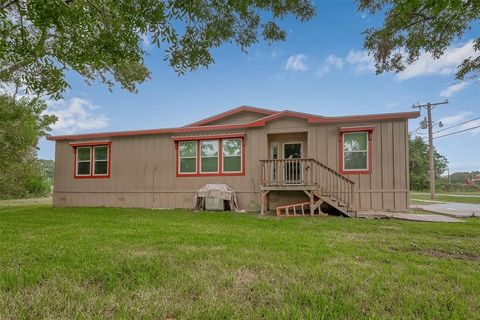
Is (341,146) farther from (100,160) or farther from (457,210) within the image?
(100,160)

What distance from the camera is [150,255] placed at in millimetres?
3287

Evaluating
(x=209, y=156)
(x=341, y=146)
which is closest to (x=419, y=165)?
(x=341, y=146)

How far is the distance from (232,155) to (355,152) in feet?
13.9

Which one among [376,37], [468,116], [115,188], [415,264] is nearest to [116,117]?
[115,188]

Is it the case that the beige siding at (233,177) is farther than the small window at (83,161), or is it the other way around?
the small window at (83,161)

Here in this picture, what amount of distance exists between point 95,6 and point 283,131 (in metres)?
7.44

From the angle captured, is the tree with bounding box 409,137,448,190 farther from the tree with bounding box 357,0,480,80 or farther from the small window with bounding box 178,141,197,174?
the small window with bounding box 178,141,197,174

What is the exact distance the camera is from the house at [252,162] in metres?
8.59

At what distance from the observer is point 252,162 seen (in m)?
9.81

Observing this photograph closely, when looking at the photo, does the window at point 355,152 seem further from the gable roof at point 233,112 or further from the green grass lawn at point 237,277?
the green grass lawn at point 237,277

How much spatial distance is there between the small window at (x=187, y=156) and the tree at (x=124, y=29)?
6.78 m

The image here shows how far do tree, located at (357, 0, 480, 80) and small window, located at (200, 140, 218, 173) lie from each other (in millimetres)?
5922

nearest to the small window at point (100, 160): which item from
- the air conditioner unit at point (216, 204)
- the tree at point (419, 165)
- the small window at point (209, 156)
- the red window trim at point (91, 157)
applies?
the red window trim at point (91, 157)

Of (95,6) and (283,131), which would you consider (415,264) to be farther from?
(283,131)
